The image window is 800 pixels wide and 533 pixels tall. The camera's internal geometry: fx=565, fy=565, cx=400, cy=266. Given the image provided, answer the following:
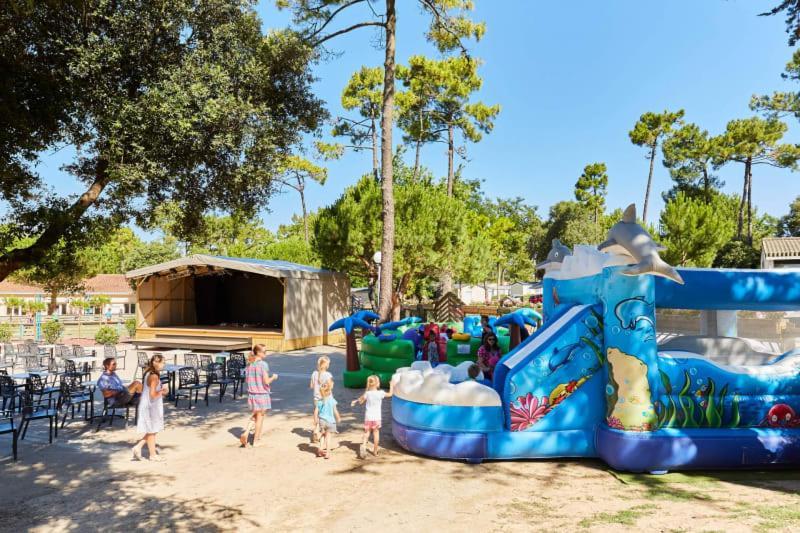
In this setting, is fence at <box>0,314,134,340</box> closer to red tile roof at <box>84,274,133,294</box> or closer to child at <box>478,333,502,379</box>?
child at <box>478,333,502,379</box>

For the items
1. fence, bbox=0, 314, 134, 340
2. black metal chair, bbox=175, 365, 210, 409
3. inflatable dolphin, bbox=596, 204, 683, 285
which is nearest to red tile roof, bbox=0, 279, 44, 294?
fence, bbox=0, 314, 134, 340

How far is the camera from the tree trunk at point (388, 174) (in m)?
14.4

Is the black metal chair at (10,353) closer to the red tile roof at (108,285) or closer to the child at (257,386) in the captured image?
the child at (257,386)

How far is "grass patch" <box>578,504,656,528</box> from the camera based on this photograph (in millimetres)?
5080

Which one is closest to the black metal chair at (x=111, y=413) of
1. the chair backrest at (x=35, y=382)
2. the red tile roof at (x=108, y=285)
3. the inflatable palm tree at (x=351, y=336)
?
the chair backrest at (x=35, y=382)

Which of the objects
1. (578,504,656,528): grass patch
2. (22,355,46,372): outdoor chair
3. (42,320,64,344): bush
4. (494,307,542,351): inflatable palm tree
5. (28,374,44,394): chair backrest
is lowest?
(578,504,656,528): grass patch

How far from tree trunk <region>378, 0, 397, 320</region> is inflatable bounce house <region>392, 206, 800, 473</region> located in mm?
7213

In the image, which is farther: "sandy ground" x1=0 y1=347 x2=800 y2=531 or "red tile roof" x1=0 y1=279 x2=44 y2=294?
"red tile roof" x1=0 y1=279 x2=44 y2=294

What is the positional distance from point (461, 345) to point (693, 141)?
34031 mm

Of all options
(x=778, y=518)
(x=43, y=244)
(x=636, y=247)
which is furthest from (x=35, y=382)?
(x=778, y=518)

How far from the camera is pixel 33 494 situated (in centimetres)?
573

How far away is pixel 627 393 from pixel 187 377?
782 centimetres

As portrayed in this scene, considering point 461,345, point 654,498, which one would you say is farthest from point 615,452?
point 461,345

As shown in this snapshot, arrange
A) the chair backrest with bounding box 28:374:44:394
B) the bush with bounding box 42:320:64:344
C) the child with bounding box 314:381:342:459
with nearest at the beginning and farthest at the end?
the child with bounding box 314:381:342:459 → the chair backrest with bounding box 28:374:44:394 → the bush with bounding box 42:320:64:344
